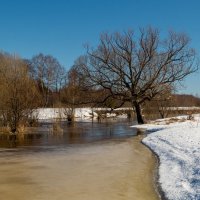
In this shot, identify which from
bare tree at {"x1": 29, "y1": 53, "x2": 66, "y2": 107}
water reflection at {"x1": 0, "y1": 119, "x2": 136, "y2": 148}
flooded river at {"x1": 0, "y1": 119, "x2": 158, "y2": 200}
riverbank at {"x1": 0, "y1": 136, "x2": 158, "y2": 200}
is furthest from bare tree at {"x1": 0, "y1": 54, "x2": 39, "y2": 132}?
bare tree at {"x1": 29, "y1": 53, "x2": 66, "y2": 107}

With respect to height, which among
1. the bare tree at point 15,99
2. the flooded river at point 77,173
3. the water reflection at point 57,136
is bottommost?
the flooded river at point 77,173

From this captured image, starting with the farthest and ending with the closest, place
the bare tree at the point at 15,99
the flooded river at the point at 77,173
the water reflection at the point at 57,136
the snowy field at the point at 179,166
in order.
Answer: the bare tree at the point at 15,99 < the water reflection at the point at 57,136 < the flooded river at the point at 77,173 < the snowy field at the point at 179,166

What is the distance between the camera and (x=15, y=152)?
1625 cm

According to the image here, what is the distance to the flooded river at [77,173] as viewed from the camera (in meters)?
8.80

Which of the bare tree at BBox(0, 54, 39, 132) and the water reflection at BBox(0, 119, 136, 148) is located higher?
the bare tree at BBox(0, 54, 39, 132)

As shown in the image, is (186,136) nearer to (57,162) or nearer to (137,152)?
(137,152)

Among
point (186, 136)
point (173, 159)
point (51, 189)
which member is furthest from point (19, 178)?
point (186, 136)

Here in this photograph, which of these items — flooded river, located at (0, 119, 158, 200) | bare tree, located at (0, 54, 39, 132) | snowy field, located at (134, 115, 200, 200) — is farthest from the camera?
bare tree, located at (0, 54, 39, 132)

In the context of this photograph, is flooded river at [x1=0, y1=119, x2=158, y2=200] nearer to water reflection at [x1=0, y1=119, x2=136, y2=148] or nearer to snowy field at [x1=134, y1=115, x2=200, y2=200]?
snowy field at [x1=134, y1=115, x2=200, y2=200]

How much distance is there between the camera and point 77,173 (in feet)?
36.7

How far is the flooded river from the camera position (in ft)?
28.9

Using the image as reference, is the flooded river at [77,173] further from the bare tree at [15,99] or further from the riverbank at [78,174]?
the bare tree at [15,99]

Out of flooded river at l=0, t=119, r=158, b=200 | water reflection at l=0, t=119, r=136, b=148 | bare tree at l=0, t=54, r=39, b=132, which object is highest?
bare tree at l=0, t=54, r=39, b=132

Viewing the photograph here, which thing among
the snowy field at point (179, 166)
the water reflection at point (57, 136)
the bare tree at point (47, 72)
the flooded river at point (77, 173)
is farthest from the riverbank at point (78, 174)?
the bare tree at point (47, 72)
